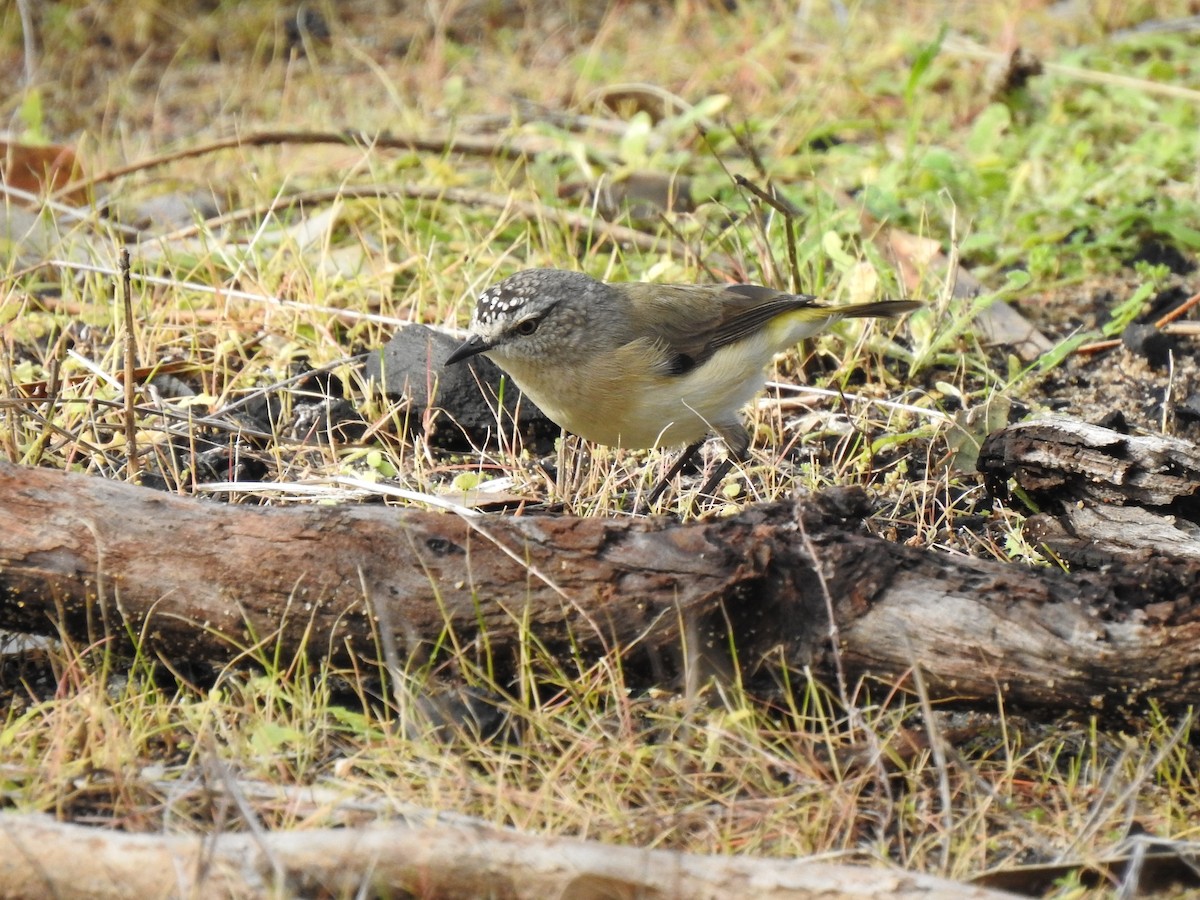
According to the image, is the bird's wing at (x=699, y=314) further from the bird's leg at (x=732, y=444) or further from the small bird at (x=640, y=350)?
the bird's leg at (x=732, y=444)

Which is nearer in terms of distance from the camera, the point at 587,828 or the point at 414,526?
the point at 587,828

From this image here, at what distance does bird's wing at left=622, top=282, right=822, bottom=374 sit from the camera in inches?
176

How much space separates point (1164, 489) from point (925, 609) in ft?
3.45

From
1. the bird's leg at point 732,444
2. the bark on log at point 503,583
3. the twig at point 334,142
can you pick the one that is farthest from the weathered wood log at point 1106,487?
the twig at point 334,142

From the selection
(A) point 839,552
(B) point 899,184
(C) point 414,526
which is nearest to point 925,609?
(A) point 839,552

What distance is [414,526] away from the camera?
3051 mm

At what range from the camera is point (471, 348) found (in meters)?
4.26

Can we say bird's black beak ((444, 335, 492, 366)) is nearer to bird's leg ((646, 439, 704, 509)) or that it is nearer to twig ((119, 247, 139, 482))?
bird's leg ((646, 439, 704, 509))

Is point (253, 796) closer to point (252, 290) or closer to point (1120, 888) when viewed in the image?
point (1120, 888)

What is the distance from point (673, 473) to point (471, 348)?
748 millimetres

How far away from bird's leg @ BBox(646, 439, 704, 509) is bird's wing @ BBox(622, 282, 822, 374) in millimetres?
282

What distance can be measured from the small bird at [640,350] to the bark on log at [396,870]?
1.92 meters

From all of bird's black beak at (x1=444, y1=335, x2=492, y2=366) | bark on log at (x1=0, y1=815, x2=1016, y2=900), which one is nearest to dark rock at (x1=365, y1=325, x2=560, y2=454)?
bird's black beak at (x1=444, y1=335, x2=492, y2=366)

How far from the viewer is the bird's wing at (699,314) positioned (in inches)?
176
